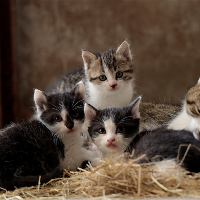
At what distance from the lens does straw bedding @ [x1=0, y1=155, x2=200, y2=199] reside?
1333 millimetres

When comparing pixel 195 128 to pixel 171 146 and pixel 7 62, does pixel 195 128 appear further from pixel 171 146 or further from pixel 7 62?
pixel 7 62

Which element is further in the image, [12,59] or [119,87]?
[12,59]

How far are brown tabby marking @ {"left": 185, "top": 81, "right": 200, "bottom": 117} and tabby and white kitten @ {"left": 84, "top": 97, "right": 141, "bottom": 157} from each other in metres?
0.37

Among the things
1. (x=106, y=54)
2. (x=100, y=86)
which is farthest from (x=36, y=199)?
(x=106, y=54)

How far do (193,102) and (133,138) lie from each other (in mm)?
482

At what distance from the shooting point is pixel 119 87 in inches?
98.5

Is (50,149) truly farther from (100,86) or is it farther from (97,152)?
(100,86)

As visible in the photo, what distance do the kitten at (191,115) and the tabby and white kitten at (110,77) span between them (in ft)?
1.86

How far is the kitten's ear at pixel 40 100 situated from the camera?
210 cm

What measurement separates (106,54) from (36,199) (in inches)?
61.6

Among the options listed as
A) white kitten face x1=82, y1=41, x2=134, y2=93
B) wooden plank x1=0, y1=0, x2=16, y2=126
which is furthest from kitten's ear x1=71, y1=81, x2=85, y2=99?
wooden plank x1=0, y1=0, x2=16, y2=126

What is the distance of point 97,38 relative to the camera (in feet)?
→ 12.0

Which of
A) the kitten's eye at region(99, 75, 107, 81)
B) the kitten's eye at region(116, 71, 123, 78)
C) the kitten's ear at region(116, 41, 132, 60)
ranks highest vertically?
the kitten's ear at region(116, 41, 132, 60)

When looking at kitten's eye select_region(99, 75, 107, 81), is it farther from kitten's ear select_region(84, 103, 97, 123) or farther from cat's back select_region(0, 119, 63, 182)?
cat's back select_region(0, 119, 63, 182)
